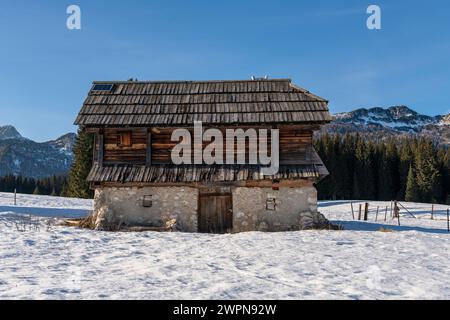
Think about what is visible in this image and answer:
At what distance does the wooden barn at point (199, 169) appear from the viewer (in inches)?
630

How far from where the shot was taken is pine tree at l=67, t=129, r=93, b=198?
39438 mm

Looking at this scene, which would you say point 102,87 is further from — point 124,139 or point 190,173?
point 190,173

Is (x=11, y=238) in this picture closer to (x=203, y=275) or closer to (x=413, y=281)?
(x=203, y=275)

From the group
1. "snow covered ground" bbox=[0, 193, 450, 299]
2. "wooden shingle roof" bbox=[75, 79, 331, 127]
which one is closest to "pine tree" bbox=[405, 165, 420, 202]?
"wooden shingle roof" bbox=[75, 79, 331, 127]

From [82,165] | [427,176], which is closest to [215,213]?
[82,165]

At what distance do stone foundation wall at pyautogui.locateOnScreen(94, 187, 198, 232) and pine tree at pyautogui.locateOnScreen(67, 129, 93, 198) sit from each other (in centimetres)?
2465

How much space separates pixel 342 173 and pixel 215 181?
49.5 m

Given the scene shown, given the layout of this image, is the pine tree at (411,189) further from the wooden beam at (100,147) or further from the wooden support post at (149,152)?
the wooden beam at (100,147)

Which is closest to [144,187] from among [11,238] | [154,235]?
[154,235]

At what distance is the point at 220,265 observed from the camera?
9.20 m

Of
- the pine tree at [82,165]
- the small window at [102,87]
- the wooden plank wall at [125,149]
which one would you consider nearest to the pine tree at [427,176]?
the pine tree at [82,165]

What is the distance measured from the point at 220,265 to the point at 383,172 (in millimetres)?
60383

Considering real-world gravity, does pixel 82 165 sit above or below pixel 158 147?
below

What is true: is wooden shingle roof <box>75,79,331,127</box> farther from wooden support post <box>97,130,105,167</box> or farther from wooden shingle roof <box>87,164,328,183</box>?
wooden shingle roof <box>87,164,328,183</box>
